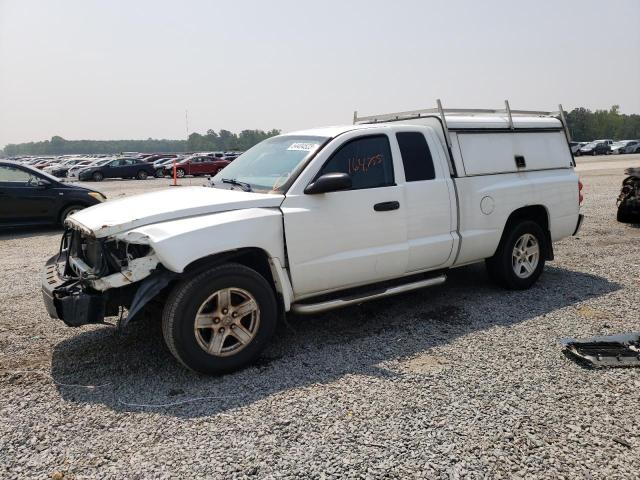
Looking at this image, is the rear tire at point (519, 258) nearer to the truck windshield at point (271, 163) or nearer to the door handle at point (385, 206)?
the door handle at point (385, 206)

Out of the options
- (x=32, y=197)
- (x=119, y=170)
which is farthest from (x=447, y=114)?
(x=119, y=170)

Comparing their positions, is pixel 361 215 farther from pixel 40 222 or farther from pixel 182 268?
pixel 40 222

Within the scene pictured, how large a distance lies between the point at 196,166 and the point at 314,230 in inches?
1281

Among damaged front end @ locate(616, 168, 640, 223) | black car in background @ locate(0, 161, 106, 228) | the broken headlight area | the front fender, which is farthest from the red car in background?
the front fender

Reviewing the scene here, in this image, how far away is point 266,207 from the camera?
404 cm

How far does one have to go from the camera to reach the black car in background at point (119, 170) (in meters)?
32.0

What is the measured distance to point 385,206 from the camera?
457 centimetres

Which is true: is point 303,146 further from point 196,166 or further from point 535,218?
point 196,166

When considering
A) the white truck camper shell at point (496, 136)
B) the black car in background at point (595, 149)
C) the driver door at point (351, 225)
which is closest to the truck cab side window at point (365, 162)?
the driver door at point (351, 225)

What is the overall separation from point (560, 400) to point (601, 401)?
0.86ft

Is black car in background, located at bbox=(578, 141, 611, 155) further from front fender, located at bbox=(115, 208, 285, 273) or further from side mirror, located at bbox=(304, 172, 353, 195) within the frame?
front fender, located at bbox=(115, 208, 285, 273)

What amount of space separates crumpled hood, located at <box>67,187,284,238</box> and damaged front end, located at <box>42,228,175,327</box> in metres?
0.13

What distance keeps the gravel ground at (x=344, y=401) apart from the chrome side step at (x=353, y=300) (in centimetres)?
35

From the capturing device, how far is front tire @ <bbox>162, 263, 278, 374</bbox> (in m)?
3.61
